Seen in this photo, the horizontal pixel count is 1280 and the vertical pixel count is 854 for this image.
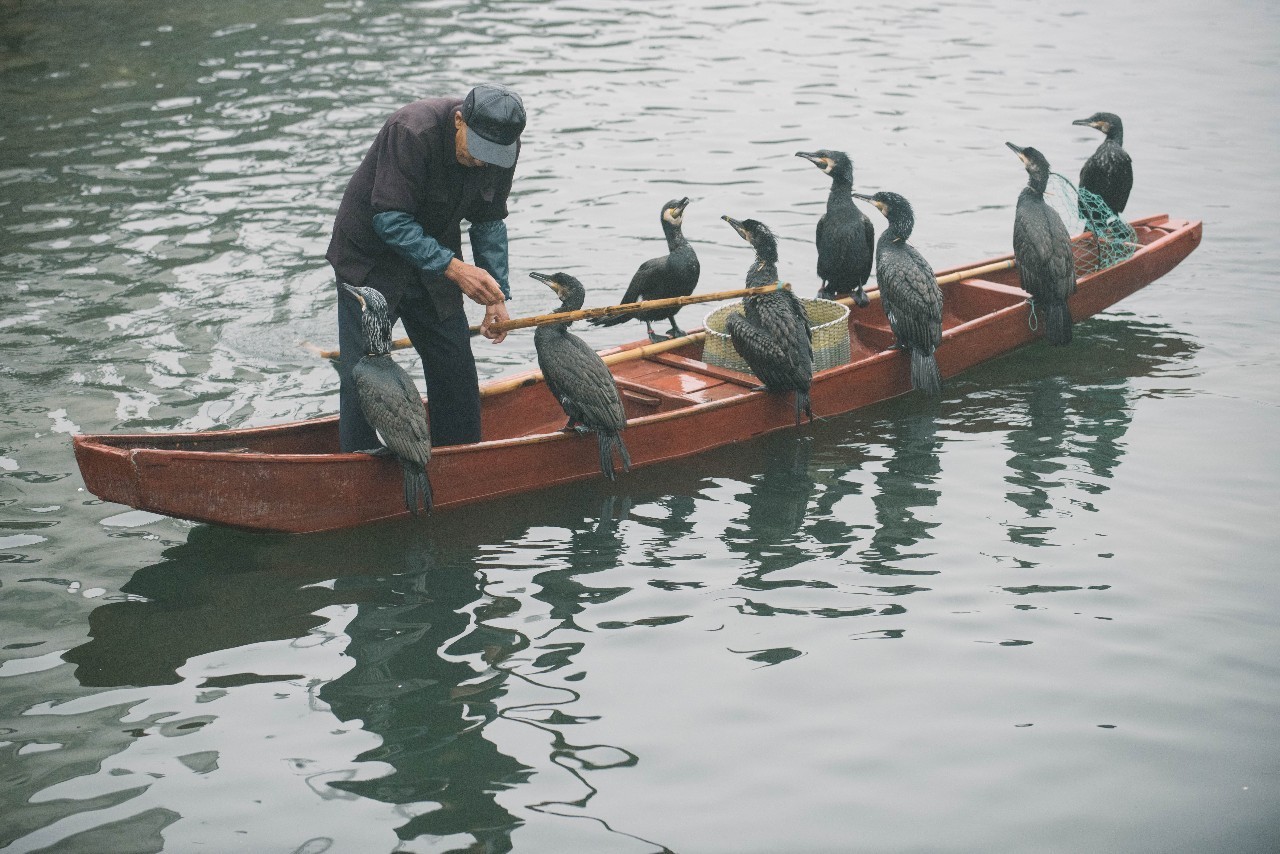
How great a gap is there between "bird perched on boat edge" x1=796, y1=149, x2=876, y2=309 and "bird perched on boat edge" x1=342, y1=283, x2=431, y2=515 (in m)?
3.76

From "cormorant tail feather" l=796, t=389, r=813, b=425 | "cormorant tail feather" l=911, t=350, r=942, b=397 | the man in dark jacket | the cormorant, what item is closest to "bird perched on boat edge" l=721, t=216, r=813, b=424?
"cormorant tail feather" l=796, t=389, r=813, b=425

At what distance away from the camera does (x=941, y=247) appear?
38.0 feet

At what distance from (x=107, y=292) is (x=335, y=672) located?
6024 mm

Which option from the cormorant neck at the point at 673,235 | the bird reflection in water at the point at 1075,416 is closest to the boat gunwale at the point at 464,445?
the bird reflection in water at the point at 1075,416

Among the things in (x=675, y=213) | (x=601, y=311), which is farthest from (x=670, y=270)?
(x=601, y=311)

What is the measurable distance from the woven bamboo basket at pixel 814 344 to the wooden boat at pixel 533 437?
97 mm

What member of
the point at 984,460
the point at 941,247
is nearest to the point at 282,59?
the point at 941,247

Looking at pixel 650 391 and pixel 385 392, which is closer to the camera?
pixel 385 392

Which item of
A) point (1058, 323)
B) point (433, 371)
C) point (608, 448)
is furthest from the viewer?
point (1058, 323)

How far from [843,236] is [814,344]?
3.52ft

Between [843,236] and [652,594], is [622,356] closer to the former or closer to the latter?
→ [843,236]

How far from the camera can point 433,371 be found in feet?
21.9

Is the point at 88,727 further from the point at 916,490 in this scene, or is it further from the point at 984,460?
the point at 984,460

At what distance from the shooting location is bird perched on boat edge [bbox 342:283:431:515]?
620 centimetres
